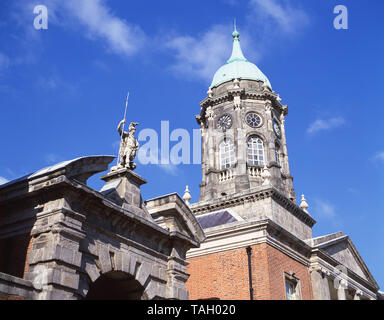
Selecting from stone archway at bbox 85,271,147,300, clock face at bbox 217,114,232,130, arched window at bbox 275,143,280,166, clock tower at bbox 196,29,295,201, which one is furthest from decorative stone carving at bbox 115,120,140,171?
arched window at bbox 275,143,280,166

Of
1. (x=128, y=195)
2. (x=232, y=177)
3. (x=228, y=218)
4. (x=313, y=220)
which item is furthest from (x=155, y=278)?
(x=313, y=220)

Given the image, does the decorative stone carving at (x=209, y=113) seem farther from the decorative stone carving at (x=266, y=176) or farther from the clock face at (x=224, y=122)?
the decorative stone carving at (x=266, y=176)

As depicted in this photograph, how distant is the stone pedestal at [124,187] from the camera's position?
1351cm

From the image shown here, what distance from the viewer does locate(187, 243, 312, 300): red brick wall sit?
21391 millimetres

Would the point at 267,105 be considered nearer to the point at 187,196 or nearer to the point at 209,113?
the point at 209,113

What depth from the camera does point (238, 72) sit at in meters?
36.0

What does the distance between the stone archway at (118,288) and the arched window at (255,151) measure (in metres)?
19.5

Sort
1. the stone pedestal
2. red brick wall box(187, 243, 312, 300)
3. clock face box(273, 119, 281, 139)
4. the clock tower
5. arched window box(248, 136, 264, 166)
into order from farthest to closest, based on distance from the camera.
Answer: clock face box(273, 119, 281, 139) < arched window box(248, 136, 264, 166) < the clock tower < red brick wall box(187, 243, 312, 300) < the stone pedestal

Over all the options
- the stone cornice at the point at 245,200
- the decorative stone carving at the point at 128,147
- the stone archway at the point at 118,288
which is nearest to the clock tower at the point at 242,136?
the stone cornice at the point at 245,200

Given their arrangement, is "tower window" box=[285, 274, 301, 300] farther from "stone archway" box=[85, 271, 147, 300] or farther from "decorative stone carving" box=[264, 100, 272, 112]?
"decorative stone carving" box=[264, 100, 272, 112]

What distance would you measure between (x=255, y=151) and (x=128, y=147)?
19080mm

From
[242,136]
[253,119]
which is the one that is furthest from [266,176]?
[253,119]
